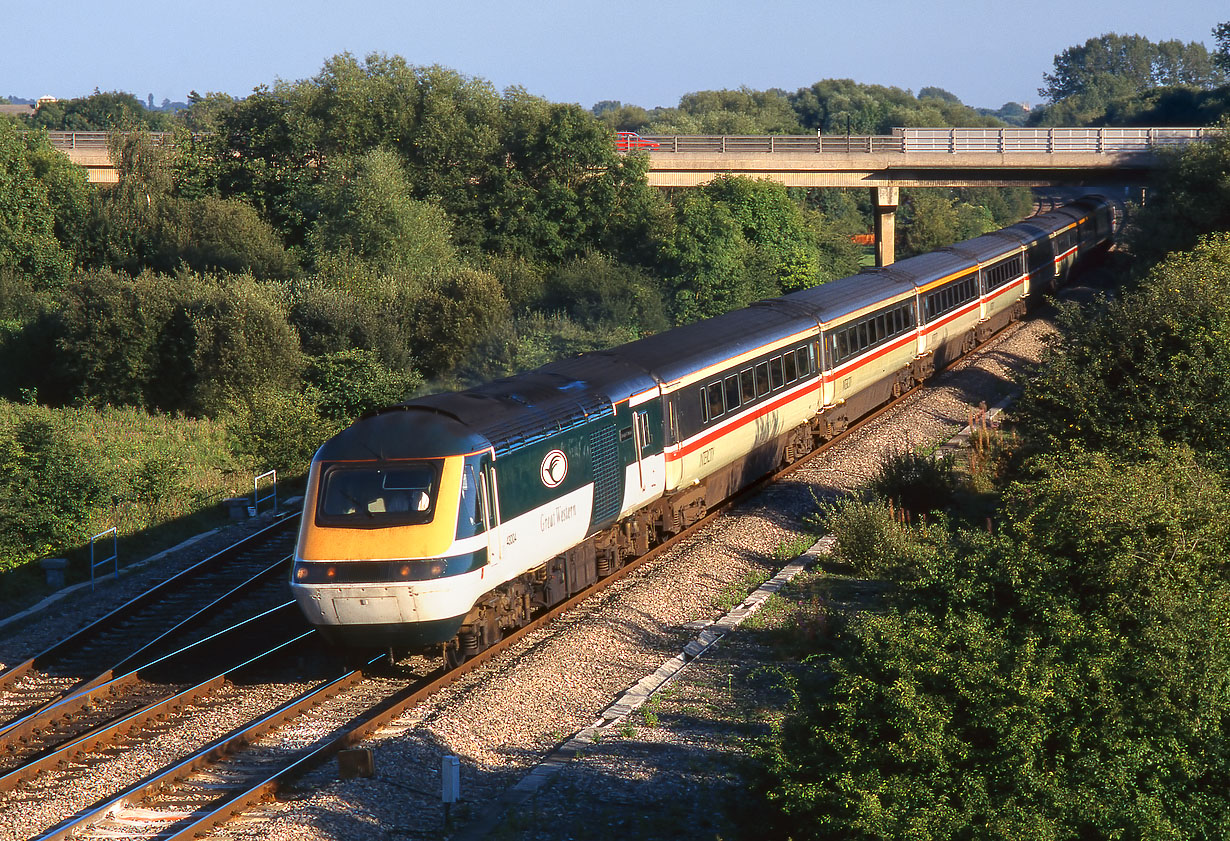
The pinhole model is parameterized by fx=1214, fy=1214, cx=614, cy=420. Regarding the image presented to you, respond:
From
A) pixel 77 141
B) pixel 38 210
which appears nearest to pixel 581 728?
pixel 38 210

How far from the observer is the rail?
156 ft

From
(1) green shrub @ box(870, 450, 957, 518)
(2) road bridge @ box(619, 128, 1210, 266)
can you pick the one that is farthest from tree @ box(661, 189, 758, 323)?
(1) green shrub @ box(870, 450, 957, 518)

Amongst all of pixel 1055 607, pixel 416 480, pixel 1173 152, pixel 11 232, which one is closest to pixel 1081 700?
pixel 1055 607

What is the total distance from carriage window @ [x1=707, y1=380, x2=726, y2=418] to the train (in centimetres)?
4

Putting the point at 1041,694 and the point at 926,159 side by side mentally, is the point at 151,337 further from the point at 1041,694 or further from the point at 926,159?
the point at 1041,694

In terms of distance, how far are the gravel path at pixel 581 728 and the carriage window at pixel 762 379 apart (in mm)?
3275

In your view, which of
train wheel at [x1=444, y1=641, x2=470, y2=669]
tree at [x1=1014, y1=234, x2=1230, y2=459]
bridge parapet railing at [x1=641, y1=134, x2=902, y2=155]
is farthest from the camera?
bridge parapet railing at [x1=641, y1=134, x2=902, y2=155]

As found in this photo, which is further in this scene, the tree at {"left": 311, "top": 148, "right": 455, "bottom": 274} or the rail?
the rail

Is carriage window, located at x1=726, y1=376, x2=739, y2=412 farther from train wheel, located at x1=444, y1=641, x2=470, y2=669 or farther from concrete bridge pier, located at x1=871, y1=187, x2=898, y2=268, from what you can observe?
concrete bridge pier, located at x1=871, y1=187, x2=898, y2=268

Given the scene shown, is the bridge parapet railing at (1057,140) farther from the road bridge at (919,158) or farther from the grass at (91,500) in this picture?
the grass at (91,500)

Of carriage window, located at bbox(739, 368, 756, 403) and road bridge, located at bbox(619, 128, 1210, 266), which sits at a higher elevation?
road bridge, located at bbox(619, 128, 1210, 266)

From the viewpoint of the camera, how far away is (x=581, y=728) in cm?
1184

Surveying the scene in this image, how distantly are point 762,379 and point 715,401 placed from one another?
2.02 metres

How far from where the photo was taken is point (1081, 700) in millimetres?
8281
